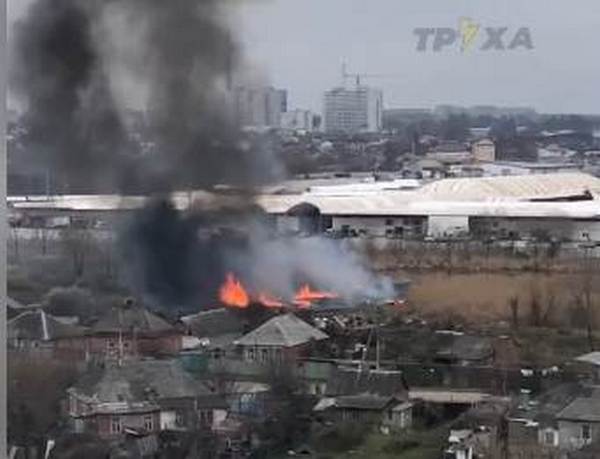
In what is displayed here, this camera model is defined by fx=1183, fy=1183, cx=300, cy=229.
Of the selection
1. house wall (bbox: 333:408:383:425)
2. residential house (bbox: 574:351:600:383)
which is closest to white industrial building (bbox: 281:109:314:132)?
house wall (bbox: 333:408:383:425)

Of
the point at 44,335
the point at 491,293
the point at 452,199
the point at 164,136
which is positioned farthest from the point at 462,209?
the point at 44,335

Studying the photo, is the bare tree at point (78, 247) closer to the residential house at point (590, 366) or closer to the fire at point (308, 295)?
the fire at point (308, 295)

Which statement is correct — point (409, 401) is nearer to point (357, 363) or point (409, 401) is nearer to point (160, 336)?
point (357, 363)

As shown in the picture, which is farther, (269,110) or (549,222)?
(269,110)

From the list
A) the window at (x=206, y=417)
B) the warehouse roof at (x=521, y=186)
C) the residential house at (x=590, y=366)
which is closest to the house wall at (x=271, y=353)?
the window at (x=206, y=417)

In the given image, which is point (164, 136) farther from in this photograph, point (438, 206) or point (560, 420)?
point (560, 420)

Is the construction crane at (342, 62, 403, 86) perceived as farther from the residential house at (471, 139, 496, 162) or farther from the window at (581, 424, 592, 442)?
the window at (581, 424, 592, 442)

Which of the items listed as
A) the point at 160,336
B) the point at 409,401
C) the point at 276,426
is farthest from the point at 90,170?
the point at 409,401
